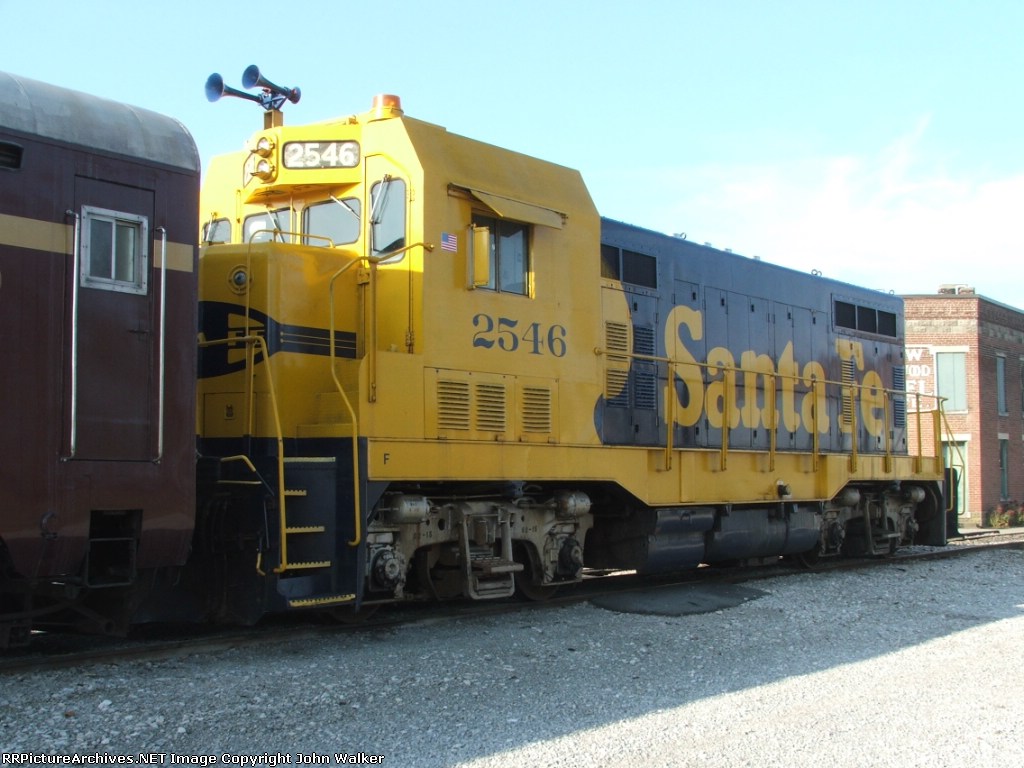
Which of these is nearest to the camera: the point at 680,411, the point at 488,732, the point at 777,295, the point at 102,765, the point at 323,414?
the point at 102,765

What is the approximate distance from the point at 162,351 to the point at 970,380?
25.2 m

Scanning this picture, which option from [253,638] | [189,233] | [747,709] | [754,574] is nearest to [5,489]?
[189,233]

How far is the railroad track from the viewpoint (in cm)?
630

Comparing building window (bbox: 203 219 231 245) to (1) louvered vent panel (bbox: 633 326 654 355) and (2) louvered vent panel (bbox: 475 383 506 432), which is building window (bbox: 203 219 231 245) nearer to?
(2) louvered vent panel (bbox: 475 383 506 432)

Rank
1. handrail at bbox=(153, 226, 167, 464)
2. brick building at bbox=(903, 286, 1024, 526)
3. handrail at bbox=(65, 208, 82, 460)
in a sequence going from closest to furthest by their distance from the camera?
handrail at bbox=(65, 208, 82, 460) < handrail at bbox=(153, 226, 167, 464) < brick building at bbox=(903, 286, 1024, 526)

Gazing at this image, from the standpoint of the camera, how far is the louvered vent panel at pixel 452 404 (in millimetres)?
7797

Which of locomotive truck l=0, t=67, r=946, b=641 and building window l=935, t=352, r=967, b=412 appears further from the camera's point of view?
building window l=935, t=352, r=967, b=412

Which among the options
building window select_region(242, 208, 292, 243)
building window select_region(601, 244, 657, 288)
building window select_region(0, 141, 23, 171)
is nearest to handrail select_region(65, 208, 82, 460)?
building window select_region(0, 141, 23, 171)

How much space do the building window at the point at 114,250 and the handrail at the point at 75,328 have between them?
4 centimetres

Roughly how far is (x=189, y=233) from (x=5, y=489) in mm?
1855

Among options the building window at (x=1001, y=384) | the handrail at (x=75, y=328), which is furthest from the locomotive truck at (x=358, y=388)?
Answer: the building window at (x=1001, y=384)

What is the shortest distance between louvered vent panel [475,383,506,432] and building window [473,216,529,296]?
2.72ft

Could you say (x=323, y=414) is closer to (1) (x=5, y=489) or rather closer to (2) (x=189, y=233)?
(2) (x=189, y=233)

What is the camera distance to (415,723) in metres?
5.33
